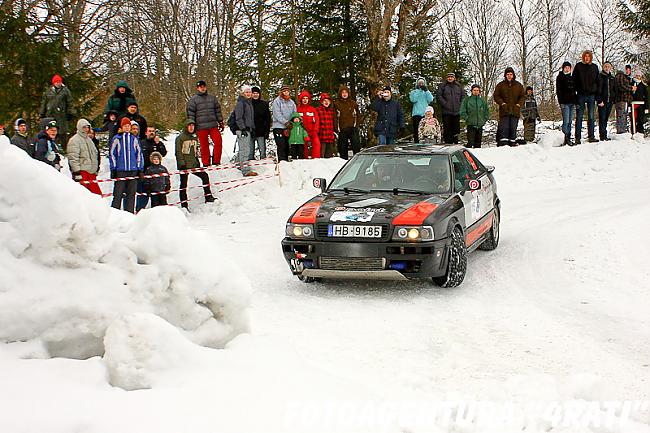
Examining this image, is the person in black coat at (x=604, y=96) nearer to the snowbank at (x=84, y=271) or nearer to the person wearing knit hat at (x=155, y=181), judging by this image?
the person wearing knit hat at (x=155, y=181)

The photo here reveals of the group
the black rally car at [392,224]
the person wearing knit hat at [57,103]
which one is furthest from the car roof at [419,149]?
the person wearing knit hat at [57,103]

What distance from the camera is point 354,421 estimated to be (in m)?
4.12

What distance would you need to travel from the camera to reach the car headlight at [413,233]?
312 inches

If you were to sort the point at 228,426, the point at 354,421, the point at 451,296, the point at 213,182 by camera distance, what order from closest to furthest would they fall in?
the point at 228,426, the point at 354,421, the point at 451,296, the point at 213,182

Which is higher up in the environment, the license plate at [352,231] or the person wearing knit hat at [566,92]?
the person wearing knit hat at [566,92]

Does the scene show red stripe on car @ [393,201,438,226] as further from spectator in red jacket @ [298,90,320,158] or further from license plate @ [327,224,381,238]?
spectator in red jacket @ [298,90,320,158]

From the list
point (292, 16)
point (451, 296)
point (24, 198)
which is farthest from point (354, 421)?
point (292, 16)

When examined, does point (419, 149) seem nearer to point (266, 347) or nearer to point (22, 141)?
point (266, 347)

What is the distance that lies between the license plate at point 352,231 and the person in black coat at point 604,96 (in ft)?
45.3

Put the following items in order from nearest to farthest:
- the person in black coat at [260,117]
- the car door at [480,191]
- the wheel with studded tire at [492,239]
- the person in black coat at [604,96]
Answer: the car door at [480,191] < the wheel with studded tire at [492,239] < the person in black coat at [260,117] < the person in black coat at [604,96]

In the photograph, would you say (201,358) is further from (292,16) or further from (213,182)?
(292,16)

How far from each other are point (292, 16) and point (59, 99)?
26.0 ft

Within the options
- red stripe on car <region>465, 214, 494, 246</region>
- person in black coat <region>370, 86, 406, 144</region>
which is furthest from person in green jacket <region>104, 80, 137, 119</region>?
red stripe on car <region>465, 214, 494, 246</region>

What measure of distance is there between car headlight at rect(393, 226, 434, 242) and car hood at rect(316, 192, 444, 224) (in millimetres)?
168
